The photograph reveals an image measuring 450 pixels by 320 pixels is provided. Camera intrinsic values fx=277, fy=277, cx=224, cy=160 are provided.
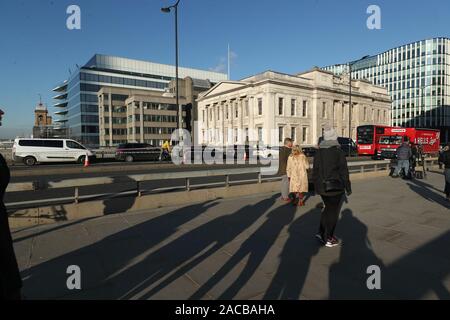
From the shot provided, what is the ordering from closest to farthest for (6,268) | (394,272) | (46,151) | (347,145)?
(6,268)
(394,272)
(46,151)
(347,145)

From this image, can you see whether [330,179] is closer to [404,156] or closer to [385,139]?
[404,156]

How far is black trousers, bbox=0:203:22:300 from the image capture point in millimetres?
1871

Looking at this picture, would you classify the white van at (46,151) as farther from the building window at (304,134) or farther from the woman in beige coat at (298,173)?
the building window at (304,134)

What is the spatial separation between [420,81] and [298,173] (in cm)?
9685

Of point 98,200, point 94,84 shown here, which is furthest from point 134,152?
point 94,84

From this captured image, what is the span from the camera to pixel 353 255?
4.00 metres

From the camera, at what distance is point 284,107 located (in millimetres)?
52500

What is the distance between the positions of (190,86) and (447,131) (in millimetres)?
78145

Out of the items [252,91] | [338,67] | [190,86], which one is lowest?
[252,91]

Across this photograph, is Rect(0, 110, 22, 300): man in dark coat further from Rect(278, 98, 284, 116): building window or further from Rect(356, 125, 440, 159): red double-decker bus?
Rect(278, 98, 284, 116): building window

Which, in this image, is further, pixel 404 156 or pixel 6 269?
pixel 404 156
